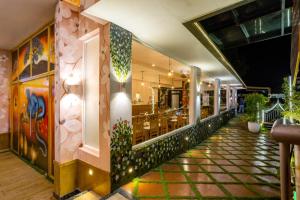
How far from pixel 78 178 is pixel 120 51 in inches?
97.4

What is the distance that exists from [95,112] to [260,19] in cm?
472

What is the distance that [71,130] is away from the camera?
2.90m

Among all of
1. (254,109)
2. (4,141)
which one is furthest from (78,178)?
(254,109)

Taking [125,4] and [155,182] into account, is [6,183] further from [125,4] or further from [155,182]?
[125,4]

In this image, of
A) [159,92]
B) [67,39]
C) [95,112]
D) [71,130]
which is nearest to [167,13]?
[67,39]

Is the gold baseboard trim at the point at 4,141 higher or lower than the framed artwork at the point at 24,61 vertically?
lower

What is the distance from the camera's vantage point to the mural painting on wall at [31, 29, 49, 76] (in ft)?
11.5

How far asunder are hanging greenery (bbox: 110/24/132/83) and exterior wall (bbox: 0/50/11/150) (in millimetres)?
5075

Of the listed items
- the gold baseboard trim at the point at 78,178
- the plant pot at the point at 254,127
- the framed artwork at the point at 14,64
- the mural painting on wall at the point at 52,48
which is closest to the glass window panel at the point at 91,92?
the gold baseboard trim at the point at 78,178

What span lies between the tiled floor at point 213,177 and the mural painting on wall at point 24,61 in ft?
13.7

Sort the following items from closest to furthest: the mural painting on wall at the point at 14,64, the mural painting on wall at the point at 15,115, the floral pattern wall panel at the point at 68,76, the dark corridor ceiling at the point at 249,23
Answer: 1. the floral pattern wall panel at the point at 68,76
2. the dark corridor ceiling at the point at 249,23
3. the mural painting on wall at the point at 15,115
4. the mural painting on wall at the point at 14,64

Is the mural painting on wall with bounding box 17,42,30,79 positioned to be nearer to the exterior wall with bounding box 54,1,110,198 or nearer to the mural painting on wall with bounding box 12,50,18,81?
the mural painting on wall with bounding box 12,50,18,81

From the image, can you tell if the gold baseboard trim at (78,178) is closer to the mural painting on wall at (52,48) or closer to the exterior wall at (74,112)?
the exterior wall at (74,112)

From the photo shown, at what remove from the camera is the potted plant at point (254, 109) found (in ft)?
25.0
